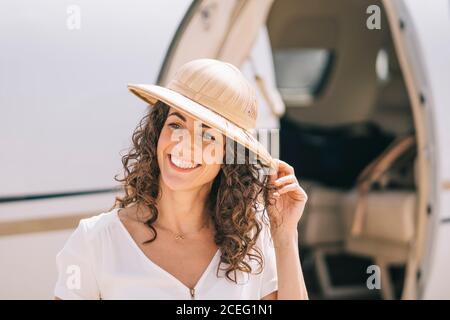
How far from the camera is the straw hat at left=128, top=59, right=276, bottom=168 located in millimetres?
1786

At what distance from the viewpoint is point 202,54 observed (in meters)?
2.99

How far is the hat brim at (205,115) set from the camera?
5.75 feet

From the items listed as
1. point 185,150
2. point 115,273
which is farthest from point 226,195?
point 115,273

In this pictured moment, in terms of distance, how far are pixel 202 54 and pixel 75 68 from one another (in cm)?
62

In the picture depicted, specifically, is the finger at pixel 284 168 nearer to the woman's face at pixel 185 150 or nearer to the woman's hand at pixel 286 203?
the woman's hand at pixel 286 203

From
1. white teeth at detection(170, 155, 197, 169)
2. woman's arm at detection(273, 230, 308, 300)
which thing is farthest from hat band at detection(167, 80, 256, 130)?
woman's arm at detection(273, 230, 308, 300)

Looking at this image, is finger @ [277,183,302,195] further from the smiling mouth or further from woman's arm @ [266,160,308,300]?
the smiling mouth

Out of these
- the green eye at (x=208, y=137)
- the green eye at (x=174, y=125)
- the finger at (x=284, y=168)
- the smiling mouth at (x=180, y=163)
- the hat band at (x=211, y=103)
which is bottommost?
the finger at (x=284, y=168)

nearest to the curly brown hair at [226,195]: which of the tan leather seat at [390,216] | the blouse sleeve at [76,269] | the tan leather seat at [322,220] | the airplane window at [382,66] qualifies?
the blouse sleeve at [76,269]

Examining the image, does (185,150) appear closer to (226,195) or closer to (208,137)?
(208,137)

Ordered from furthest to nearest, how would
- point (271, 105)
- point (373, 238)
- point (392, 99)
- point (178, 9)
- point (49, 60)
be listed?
point (392, 99) < point (373, 238) < point (271, 105) < point (178, 9) < point (49, 60)

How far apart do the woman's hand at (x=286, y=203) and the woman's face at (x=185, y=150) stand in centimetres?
19
